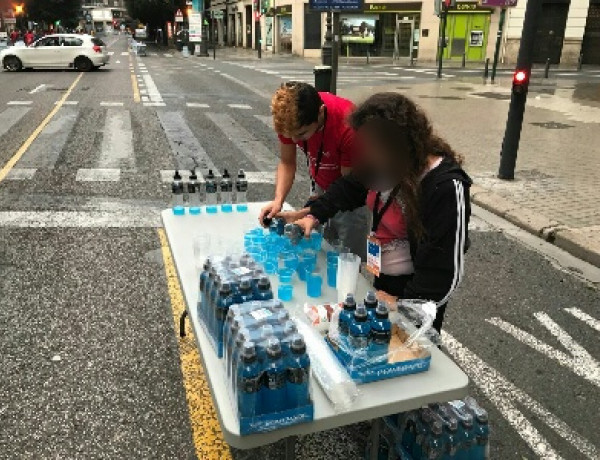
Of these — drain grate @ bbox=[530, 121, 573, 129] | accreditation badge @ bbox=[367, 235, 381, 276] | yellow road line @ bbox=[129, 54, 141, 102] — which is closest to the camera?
accreditation badge @ bbox=[367, 235, 381, 276]

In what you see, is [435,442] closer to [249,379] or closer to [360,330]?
[360,330]

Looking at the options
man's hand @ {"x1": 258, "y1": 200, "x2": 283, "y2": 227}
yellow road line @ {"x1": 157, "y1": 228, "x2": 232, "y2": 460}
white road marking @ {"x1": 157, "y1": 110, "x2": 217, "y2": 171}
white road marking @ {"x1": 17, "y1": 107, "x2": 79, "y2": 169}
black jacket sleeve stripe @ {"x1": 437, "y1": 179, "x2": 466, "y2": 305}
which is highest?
black jacket sleeve stripe @ {"x1": 437, "y1": 179, "x2": 466, "y2": 305}

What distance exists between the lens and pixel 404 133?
7.47ft

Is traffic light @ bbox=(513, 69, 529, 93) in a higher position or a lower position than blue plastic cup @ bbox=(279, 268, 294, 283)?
higher

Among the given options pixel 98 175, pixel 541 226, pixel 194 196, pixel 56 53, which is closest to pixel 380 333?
pixel 194 196

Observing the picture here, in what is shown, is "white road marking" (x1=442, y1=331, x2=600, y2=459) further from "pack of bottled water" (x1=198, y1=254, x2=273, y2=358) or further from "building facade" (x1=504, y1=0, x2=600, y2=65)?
"building facade" (x1=504, y1=0, x2=600, y2=65)

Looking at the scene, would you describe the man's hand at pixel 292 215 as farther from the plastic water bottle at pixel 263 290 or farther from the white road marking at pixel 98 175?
the white road marking at pixel 98 175

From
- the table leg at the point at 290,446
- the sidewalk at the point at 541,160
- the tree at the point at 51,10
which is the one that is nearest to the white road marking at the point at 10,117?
the sidewalk at the point at 541,160

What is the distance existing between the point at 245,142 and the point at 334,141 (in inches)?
308

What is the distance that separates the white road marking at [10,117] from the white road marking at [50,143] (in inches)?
31.8

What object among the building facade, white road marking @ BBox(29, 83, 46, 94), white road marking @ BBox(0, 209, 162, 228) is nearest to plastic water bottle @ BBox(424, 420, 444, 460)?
white road marking @ BBox(0, 209, 162, 228)

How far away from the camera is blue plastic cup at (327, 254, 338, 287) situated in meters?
3.00

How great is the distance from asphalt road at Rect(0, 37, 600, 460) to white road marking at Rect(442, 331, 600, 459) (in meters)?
0.01

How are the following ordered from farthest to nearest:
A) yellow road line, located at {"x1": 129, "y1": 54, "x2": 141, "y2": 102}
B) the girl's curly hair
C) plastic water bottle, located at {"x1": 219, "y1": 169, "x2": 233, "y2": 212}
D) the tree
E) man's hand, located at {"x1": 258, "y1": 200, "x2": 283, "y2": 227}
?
1. the tree
2. yellow road line, located at {"x1": 129, "y1": 54, "x2": 141, "y2": 102}
3. plastic water bottle, located at {"x1": 219, "y1": 169, "x2": 233, "y2": 212}
4. man's hand, located at {"x1": 258, "y1": 200, "x2": 283, "y2": 227}
5. the girl's curly hair
